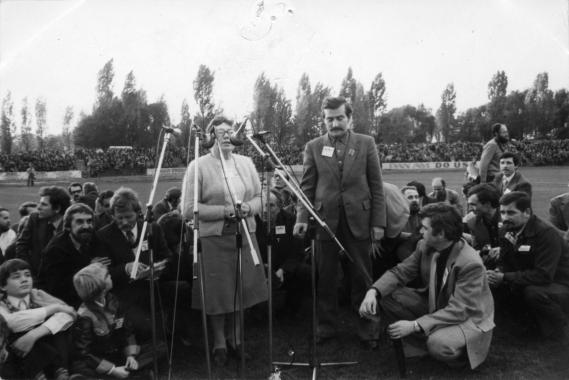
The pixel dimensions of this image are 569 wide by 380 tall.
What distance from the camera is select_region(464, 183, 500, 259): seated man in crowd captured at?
5.21 meters

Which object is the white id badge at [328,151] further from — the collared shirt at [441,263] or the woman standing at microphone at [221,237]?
the collared shirt at [441,263]

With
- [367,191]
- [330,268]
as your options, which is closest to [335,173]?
[367,191]

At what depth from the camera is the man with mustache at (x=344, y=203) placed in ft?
14.2

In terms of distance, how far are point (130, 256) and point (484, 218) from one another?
3532mm

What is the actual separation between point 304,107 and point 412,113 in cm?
4289

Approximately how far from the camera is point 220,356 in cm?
404

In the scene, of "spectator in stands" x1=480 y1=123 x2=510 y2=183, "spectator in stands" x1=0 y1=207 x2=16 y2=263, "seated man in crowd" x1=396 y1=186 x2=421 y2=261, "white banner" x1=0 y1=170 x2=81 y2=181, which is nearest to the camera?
"seated man in crowd" x1=396 y1=186 x2=421 y2=261

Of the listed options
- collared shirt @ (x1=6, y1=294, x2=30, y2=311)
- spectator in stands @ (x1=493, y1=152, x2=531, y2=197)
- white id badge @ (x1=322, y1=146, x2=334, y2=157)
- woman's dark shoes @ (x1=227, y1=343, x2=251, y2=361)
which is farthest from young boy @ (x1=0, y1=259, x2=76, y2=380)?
spectator in stands @ (x1=493, y1=152, x2=531, y2=197)

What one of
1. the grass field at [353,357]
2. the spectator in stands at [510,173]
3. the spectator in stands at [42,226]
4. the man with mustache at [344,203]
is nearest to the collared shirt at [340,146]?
the man with mustache at [344,203]

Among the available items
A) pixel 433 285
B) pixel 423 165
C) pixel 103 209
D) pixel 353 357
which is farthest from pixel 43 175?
pixel 433 285

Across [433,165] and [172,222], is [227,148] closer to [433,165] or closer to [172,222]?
[172,222]

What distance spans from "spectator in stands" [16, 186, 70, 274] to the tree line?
52.7 ft

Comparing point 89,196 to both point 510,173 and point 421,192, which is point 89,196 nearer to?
point 421,192

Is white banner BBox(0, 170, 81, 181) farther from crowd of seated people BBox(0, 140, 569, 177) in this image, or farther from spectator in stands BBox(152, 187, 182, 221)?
spectator in stands BBox(152, 187, 182, 221)
